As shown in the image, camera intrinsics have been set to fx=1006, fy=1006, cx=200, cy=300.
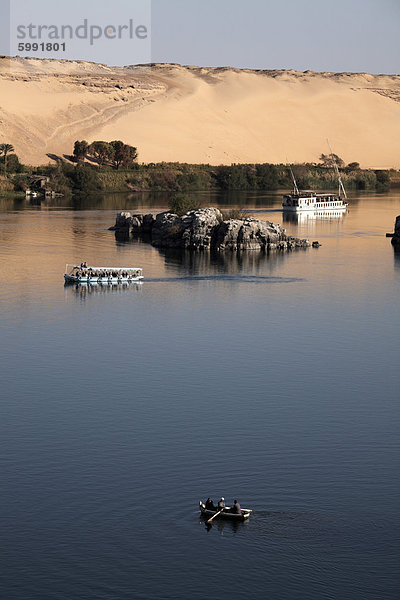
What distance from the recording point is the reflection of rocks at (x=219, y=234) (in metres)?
87.5

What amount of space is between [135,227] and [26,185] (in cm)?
5476

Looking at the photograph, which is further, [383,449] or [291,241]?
[291,241]

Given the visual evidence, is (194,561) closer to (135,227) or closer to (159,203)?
(135,227)

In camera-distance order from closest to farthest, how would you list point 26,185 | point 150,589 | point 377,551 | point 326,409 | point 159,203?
point 150,589
point 377,551
point 326,409
point 159,203
point 26,185

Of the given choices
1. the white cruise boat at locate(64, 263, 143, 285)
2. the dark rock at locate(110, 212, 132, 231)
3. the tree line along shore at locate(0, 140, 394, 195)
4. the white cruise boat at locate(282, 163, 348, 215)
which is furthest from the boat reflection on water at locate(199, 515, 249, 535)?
the tree line along shore at locate(0, 140, 394, 195)

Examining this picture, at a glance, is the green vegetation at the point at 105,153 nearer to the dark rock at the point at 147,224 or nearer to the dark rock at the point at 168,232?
the dark rock at the point at 147,224

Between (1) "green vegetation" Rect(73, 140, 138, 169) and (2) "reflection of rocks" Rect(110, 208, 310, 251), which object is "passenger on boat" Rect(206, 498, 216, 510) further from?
(1) "green vegetation" Rect(73, 140, 138, 169)

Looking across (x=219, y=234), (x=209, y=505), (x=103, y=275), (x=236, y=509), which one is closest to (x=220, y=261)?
(x=219, y=234)

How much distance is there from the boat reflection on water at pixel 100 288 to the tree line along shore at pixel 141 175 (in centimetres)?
8157

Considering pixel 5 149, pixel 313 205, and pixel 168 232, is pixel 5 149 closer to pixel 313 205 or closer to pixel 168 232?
pixel 313 205

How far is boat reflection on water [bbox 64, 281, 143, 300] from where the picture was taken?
218 ft

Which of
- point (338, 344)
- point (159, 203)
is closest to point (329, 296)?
point (338, 344)

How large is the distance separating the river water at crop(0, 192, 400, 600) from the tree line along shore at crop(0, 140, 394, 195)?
85.0 m

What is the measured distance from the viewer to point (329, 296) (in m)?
64.6
